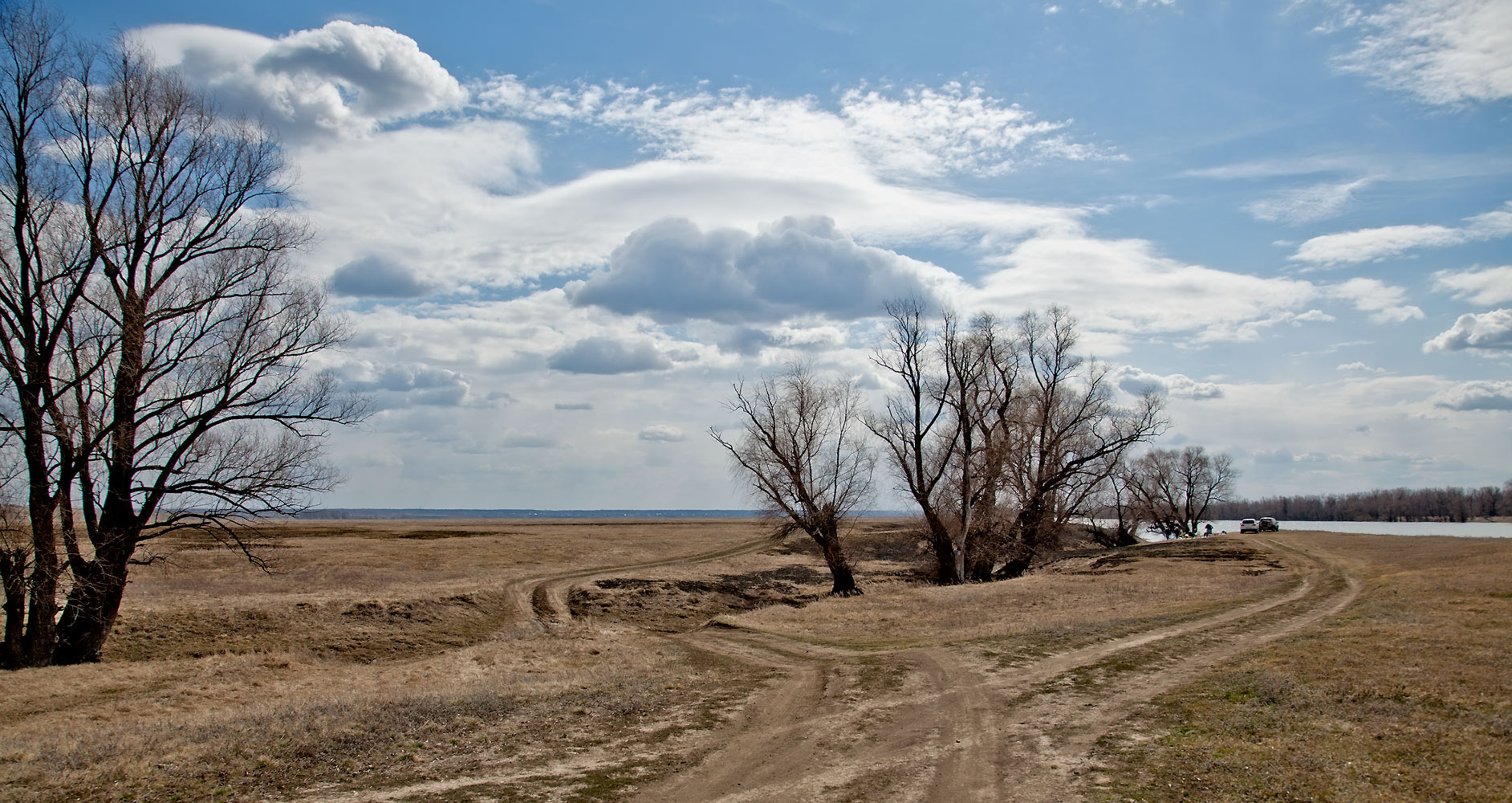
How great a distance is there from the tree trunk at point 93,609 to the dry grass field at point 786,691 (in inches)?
29.2

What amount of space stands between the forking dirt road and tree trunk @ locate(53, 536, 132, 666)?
1690 centimetres

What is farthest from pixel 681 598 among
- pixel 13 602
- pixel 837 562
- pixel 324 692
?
pixel 13 602

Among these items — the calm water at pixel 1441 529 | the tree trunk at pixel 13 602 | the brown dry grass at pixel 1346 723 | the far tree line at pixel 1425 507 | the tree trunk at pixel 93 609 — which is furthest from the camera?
the far tree line at pixel 1425 507

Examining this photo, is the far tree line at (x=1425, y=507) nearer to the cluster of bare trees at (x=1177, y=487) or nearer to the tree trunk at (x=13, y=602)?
the cluster of bare trees at (x=1177, y=487)

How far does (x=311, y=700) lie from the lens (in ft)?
54.2

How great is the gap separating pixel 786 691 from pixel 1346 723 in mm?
9276

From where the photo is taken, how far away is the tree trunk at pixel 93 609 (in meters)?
20.5

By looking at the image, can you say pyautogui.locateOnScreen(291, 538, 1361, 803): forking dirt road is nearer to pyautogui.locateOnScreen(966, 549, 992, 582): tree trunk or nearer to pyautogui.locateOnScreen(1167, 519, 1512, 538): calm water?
pyautogui.locateOnScreen(966, 549, 992, 582): tree trunk

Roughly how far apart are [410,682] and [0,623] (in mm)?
17456

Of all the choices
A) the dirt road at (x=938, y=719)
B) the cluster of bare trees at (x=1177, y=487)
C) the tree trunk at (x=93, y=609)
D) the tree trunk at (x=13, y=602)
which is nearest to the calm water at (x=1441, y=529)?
the cluster of bare trees at (x=1177, y=487)

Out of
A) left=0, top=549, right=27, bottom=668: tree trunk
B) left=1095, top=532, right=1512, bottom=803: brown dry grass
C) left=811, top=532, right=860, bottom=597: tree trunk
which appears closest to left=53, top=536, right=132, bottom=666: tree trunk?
left=0, top=549, right=27, bottom=668: tree trunk

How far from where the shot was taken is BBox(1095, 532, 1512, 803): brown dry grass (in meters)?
8.96

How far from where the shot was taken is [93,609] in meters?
21.2

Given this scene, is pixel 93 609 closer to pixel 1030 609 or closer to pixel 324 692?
pixel 324 692
